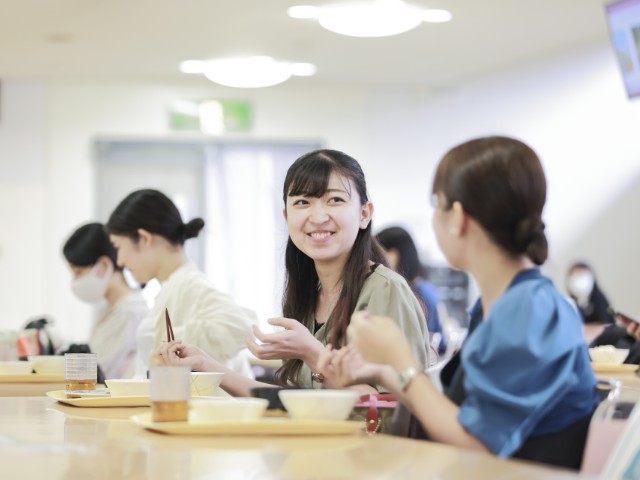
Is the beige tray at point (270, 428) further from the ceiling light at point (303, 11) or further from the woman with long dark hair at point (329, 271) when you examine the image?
the ceiling light at point (303, 11)

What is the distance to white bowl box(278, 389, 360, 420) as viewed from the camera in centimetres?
183

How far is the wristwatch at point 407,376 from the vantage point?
73.4 inches

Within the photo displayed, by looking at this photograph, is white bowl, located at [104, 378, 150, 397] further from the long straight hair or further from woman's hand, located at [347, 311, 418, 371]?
woman's hand, located at [347, 311, 418, 371]

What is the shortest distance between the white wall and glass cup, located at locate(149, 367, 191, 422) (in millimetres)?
8334

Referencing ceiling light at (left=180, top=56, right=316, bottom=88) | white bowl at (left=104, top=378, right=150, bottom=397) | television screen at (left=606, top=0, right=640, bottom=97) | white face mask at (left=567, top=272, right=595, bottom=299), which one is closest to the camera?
white bowl at (left=104, top=378, right=150, bottom=397)

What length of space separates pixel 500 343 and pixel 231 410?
475 millimetres

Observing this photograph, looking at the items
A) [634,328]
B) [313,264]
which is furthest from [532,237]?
→ [634,328]

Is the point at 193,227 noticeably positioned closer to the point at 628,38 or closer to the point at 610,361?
the point at 610,361

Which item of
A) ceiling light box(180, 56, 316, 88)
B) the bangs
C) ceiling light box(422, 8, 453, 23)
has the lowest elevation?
the bangs

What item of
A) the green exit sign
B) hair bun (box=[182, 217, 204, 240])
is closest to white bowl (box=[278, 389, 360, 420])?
hair bun (box=[182, 217, 204, 240])

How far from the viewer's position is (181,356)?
9.23 ft

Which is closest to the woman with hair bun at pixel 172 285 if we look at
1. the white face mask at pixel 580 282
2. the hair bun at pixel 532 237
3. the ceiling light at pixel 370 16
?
the hair bun at pixel 532 237

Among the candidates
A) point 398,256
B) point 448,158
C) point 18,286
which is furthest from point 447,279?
point 448,158

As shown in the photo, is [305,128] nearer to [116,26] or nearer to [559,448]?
[116,26]
